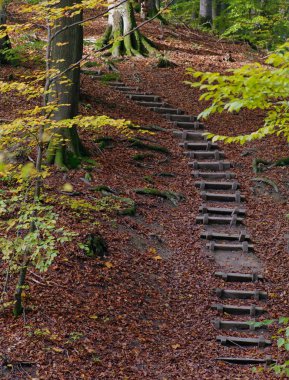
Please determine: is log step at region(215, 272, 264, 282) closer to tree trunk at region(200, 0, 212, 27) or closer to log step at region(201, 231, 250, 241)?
log step at region(201, 231, 250, 241)

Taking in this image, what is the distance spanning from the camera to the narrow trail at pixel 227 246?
8781 millimetres

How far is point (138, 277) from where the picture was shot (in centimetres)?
952

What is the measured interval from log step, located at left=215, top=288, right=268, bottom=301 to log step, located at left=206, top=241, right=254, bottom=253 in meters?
1.37

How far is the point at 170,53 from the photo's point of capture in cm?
2172

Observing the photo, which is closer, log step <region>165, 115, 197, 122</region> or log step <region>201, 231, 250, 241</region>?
log step <region>201, 231, 250, 241</region>

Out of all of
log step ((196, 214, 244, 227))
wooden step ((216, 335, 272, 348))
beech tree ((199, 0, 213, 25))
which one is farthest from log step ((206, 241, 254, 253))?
beech tree ((199, 0, 213, 25))

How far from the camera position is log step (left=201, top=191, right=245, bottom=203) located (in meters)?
12.9

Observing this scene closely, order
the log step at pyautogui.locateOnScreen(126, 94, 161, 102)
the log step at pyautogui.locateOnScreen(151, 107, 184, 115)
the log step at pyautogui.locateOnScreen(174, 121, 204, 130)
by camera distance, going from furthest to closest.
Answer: the log step at pyautogui.locateOnScreen(126, 94, 161, 102), the log step at pyautogui.locateOnScreen(151, 107, 184, 115), the log step at pyautogui.locateOnScreen(174, 121, 204, 130)

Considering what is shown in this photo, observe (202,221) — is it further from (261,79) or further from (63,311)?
(261,79)

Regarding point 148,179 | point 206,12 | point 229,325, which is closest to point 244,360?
point 229,325

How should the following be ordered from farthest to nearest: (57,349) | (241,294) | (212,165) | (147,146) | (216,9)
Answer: (216,9), (147,146), (212,165), (241,294), (57,349)

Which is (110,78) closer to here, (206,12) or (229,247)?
(229,247)

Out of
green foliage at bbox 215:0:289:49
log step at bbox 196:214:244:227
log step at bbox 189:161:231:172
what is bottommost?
log step at bbox 196:214:244:227

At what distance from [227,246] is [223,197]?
1.94 meters
